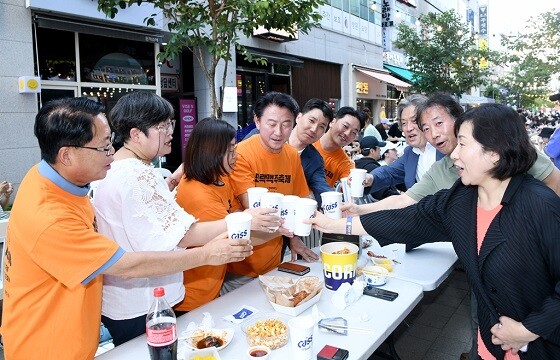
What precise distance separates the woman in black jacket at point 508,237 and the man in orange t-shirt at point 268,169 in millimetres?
1276

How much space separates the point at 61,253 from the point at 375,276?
1.69 meters

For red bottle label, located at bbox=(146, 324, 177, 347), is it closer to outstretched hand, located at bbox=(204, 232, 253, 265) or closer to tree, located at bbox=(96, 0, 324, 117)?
outstretched hand, located at bbox=(204, 232, 253, 265)

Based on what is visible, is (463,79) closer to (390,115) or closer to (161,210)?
(390,115)

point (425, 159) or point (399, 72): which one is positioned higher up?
point (399, 72)

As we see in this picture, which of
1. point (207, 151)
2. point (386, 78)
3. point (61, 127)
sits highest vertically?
point (386, 78)

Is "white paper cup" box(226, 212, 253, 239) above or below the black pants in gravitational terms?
above

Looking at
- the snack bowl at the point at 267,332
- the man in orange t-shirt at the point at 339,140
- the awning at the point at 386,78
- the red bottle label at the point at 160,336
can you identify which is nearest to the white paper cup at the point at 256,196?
the snack bowl at the point at 267,332

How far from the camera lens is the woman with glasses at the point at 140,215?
1.90m

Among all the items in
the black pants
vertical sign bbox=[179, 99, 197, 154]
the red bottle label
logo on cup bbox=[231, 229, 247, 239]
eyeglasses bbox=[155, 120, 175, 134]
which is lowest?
the black pants

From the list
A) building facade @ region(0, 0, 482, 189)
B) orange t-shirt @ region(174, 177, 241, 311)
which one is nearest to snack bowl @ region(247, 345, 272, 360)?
orange t-shirt @ region(174, 177, 241, 311)

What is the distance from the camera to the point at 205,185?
2.40 m

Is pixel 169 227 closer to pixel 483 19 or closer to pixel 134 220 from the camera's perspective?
pixel 134 220

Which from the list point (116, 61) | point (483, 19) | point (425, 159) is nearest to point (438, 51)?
point (116, 61)

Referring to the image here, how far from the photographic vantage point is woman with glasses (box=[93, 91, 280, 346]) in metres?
1.90
